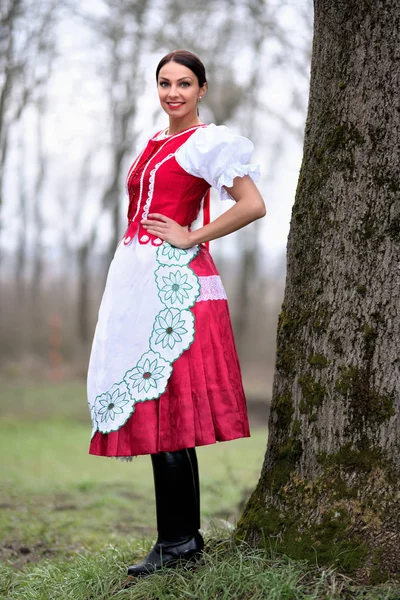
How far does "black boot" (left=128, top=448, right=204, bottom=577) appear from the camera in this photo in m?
2.46

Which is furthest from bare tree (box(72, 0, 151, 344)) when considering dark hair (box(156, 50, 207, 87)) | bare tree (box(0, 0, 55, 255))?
dark hair (box(156, 50, 207, 87))

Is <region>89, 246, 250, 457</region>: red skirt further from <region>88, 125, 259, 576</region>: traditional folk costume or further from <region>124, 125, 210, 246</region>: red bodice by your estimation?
<region>124, 125, 210, 246</region>: red bodice

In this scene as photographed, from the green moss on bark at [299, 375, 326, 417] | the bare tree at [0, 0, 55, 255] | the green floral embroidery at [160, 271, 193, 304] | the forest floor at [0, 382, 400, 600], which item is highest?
the bare tree at [0, 0, 55, 255]

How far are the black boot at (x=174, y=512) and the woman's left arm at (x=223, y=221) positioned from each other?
74 centimetres

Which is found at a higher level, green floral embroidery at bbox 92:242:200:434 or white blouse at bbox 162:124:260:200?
white blouse at bbox 162:124:260:200

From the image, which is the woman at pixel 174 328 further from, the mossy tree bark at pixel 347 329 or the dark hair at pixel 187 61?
the mossy tree bark at pixel 347 329

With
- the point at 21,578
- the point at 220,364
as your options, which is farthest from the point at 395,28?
the point at 21,578

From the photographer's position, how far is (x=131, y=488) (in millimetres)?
6340

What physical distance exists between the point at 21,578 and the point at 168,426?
108cm

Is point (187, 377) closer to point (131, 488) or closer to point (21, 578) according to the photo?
point (21, 578)

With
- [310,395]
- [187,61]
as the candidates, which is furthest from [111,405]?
[187,61]

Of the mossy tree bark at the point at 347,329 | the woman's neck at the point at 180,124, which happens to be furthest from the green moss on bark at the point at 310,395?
the woman's neck at the point at 180,124

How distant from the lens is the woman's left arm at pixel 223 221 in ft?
7.89

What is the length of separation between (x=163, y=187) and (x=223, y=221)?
9.7 inches
